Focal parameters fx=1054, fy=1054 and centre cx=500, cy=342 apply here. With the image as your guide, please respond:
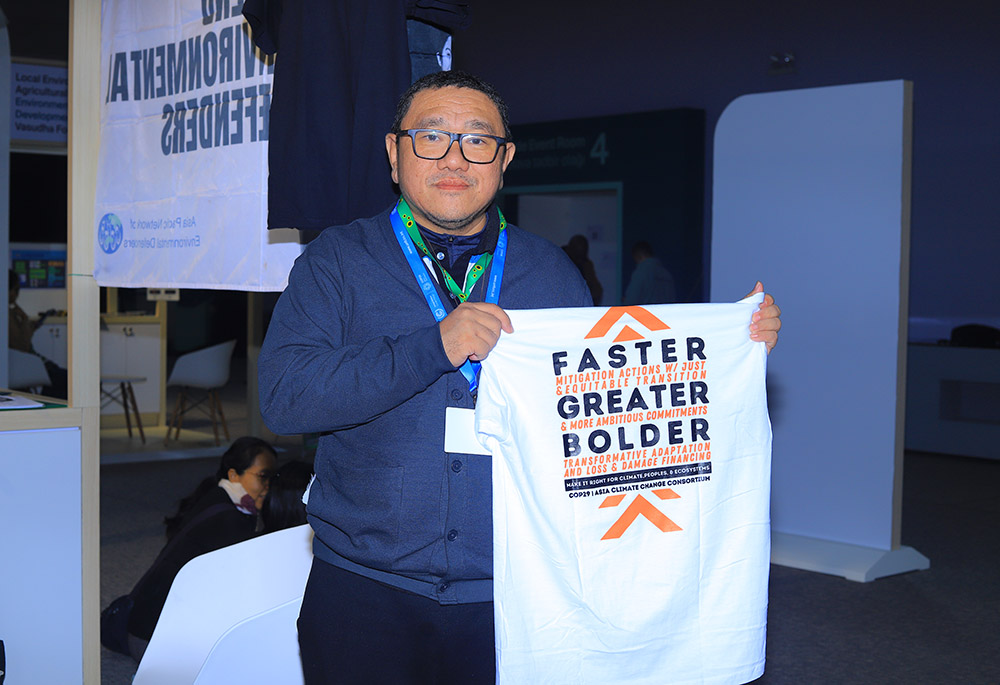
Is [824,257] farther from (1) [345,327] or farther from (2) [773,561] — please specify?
(1) [345,327]

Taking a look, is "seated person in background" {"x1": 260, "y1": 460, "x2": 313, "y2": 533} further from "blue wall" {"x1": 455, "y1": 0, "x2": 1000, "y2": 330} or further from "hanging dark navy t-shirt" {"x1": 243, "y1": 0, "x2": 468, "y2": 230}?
"blue wall" {"x1": 455, "y1": 0, "x2": 1000, "y2": 330}

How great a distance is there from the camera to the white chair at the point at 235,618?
8.46 feet

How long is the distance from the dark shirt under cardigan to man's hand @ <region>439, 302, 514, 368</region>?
0.30ft

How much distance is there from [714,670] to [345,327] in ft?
2.85

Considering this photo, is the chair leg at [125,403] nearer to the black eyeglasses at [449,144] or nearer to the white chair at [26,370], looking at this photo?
the white chair at [26,370]

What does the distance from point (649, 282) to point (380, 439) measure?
24.1 feet

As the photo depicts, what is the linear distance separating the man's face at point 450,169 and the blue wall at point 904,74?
6.61 metres

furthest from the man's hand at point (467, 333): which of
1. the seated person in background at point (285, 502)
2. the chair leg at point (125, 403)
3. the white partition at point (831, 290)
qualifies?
the chair leg at point (125, 403)

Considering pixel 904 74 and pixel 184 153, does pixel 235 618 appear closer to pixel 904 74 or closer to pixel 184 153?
pixel 184 153

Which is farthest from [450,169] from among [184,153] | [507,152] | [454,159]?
[184,153]

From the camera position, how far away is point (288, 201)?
2.46m

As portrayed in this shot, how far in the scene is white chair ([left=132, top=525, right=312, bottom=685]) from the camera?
2578 millimetres

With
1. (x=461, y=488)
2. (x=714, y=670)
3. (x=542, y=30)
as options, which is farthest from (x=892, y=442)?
(x=542, y=30)

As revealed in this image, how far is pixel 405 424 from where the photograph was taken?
5.57ft
